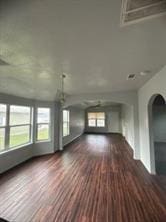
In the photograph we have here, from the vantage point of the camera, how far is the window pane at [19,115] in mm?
4500

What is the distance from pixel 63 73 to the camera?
3.09m

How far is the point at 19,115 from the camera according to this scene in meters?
4.85

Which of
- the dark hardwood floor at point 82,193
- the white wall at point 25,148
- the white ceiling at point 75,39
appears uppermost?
the white ceiling at point 75,39

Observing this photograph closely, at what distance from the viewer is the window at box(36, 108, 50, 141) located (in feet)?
18.7

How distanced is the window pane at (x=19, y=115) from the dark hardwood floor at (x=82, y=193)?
5.29ft

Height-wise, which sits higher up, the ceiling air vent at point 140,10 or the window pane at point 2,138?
the ceiling air vent at point 140,10

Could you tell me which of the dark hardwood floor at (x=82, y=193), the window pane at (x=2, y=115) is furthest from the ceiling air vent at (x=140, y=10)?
the window pane at (x=2, y=115)

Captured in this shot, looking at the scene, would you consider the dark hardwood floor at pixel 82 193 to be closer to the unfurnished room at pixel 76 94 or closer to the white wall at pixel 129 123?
the unfurnished room at pixel 76 94

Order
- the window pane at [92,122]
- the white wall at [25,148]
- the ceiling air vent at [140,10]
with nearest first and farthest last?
the ceiling air vent at [140,10], the white wall at [25,148], the window pane at [92,122]

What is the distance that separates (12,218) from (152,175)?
350cm

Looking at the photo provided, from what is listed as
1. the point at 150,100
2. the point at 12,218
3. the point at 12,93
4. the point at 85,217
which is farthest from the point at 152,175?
the point at 12,93

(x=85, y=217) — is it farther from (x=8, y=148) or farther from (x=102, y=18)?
(x=8, y=148)

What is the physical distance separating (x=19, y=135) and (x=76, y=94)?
288cm

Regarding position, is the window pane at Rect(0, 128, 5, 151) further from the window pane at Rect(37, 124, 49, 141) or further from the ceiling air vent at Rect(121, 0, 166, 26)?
the ceiling air vent at Rect(121, 0, 166, 26)
